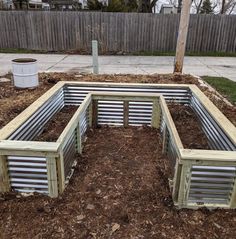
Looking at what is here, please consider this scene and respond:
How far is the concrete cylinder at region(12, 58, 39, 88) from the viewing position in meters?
5.33

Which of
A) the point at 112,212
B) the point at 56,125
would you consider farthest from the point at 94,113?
the point at 112,212

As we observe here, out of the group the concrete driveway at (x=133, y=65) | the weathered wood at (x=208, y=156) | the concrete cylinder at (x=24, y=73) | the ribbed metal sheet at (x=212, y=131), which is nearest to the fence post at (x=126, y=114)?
the ribbed metal sheet at (x=212, y=131)

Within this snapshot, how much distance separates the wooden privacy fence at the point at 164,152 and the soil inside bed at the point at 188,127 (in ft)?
0.37

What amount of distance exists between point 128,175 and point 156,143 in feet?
3.10

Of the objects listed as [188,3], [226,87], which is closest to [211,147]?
[226,87]

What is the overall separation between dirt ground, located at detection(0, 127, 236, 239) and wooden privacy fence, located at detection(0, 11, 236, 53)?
981cm

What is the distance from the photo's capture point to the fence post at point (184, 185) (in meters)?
2.38

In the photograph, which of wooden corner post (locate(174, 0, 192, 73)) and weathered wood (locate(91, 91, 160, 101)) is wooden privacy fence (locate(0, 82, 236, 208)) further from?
wooden corner post (locate(174, 0, 192, 73))

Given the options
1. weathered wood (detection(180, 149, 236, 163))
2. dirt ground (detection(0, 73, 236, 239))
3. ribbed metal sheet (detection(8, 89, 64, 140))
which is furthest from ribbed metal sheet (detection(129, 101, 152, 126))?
weathered wood (detection(180, 149, 236, 163))

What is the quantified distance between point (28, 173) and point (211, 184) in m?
1.60

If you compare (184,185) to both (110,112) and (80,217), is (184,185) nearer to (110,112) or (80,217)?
(80,217)

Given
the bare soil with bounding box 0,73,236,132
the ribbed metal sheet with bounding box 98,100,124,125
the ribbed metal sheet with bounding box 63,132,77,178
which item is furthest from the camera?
the bare soil with bounding box 0,73,236,132

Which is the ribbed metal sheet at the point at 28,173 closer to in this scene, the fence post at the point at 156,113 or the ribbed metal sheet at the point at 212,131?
the ribbed metal sheet at the point at 212,131

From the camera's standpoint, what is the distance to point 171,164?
3.01 m
